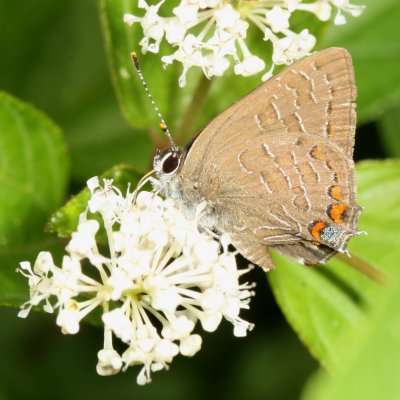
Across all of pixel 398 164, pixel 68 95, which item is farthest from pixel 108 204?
pixel 68 95

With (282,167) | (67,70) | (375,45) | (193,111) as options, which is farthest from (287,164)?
(67,70)

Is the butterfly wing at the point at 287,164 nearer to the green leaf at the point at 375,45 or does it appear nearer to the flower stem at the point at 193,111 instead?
the flower stem at the point at 193,111

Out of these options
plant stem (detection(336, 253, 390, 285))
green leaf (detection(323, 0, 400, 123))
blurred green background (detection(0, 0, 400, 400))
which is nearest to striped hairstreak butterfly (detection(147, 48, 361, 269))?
plant stem (detection(336, 253, 390, 285))

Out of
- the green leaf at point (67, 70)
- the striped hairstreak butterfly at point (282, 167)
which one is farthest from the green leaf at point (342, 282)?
the green leaf at point (67, 70)

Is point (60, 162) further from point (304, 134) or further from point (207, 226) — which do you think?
point (304, 134)

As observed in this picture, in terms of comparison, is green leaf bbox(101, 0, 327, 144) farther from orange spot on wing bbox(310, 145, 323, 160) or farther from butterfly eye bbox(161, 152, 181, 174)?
orange spot on wing bbox(310, 145, 323, 160)

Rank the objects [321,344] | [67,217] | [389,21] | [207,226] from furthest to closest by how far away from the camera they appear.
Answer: [389,21]
[321,344]
[207,226]
[67,217]
